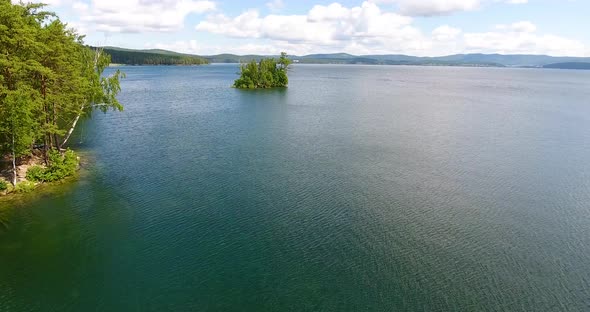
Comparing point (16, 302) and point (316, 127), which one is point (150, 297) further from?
point (316, 127)

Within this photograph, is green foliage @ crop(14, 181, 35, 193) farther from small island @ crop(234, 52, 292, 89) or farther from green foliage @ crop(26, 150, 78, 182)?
small island @ crop(234, 52, 292, 89)

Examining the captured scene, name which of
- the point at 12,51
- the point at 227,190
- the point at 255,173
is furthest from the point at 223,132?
the point at 12,51

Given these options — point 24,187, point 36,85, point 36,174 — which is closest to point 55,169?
point 36,174

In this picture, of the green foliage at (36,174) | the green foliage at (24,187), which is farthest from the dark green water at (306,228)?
the green foliage at (36,174)

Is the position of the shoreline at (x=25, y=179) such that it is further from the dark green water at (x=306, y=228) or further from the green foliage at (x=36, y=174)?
the dark green water at (x=306, y=228)

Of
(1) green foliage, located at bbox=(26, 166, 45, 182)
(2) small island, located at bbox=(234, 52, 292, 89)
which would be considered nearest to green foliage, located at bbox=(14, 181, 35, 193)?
(1) green foliage, located at bbox=(26, 166, 45, 182)

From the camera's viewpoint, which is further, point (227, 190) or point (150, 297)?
point (227, 190)
